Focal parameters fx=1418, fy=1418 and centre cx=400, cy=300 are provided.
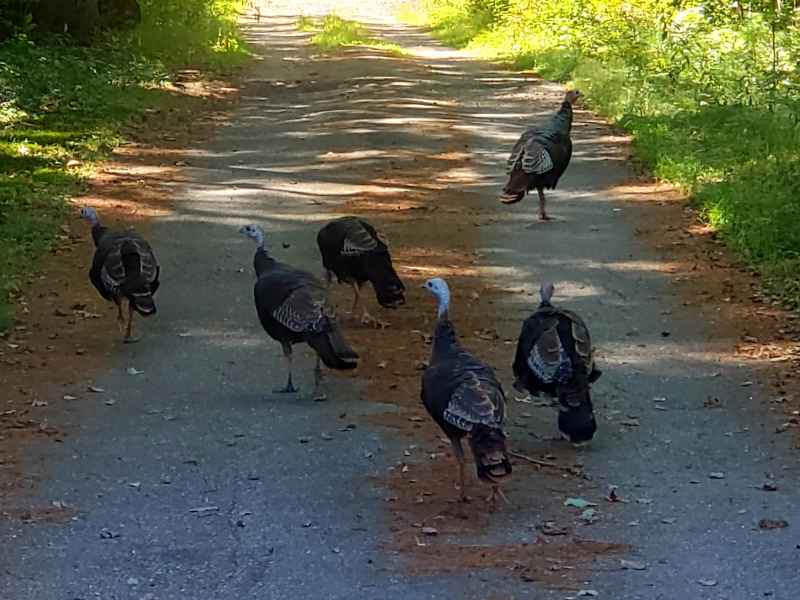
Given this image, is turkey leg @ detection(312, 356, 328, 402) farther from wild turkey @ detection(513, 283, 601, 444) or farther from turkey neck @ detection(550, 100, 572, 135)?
turkey neck @ detection(550, 100, 572, 135)

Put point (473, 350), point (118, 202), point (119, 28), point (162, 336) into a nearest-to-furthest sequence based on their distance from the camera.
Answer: point (473, 350) < point (162, 336) < point (118, 202) < point (119, 28)

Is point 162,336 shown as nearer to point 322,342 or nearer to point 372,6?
point 322,342

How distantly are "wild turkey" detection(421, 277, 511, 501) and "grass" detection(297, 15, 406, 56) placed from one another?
25193 millimetres

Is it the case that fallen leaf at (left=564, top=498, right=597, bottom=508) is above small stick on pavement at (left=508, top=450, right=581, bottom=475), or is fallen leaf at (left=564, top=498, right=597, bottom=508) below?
above

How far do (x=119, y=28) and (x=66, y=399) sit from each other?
1968cm

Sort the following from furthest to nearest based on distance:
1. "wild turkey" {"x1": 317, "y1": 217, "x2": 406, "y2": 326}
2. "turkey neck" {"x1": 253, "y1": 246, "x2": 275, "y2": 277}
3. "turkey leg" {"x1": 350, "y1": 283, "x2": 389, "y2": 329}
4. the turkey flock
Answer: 1. "turkey leg" {"x1": 350, "y1": 283, "x2": 389, "y2": 329}
2. "wild turkey" {"x1": 317, "y1": 217, "x2": 406, "y2": 326}
3. "turkey neck" {"x1": 253, "y1": 246, "x2": 275, "y2": 277}
4. the turkey flock

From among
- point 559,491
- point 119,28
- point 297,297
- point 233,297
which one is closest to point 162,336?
point 233,297

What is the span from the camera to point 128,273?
9.85 metres

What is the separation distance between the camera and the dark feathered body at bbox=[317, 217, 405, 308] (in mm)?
10109

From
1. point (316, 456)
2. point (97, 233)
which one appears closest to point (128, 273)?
point (97, 233)

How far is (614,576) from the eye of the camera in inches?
239

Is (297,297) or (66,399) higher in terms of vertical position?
(297,297)

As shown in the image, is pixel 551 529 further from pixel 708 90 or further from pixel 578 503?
pixel 708 90

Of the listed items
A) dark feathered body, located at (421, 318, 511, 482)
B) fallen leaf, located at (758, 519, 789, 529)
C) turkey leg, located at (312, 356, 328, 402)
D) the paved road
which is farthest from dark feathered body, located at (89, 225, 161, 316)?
fallen leaf, located at (758, 519, 789, 529)
